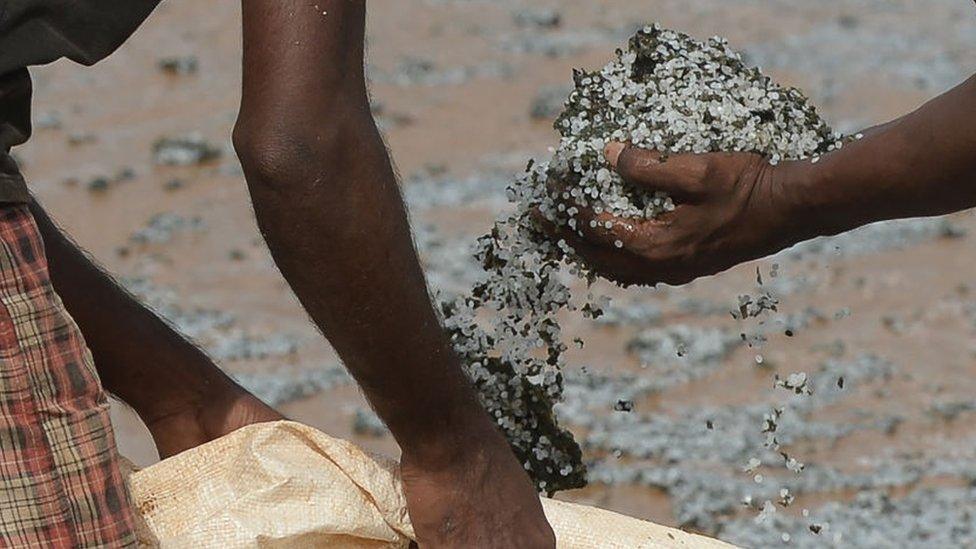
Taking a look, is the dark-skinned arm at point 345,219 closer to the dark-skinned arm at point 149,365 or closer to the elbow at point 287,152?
the elbow at point 287,152

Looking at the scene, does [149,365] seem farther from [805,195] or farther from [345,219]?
[805,195]

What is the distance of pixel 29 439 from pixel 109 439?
106 mm

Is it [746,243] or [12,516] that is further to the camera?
[746,243]

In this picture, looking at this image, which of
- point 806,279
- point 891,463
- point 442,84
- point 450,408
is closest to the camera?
point 450,408

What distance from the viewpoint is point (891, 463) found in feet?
13.1

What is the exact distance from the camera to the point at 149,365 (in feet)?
7.88

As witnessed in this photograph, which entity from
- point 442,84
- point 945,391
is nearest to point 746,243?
point 945,391

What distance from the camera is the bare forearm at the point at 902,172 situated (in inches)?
81.7

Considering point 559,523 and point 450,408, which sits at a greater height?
point 450,408

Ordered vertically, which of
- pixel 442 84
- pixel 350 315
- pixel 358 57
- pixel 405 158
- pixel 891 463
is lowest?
pixel 891 463

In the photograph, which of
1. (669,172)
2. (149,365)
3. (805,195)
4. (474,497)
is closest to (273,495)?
(474,497)

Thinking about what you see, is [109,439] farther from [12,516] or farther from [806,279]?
[806,279]

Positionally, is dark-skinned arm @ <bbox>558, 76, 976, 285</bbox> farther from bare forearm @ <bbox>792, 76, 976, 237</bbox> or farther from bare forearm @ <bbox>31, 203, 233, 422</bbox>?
bare forearm @ <bbox>31, 203, 233, 422</bbox>

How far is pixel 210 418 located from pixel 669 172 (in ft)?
2.54
